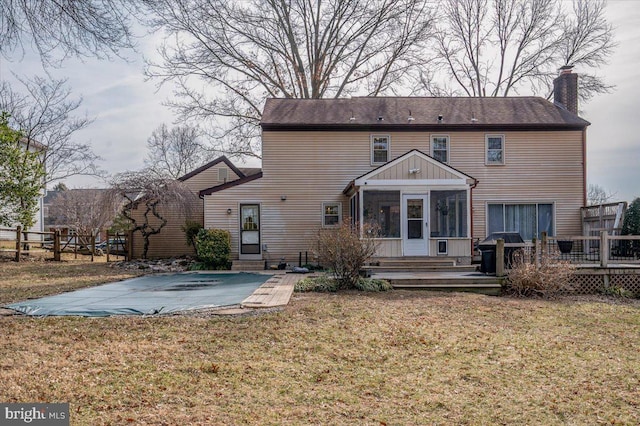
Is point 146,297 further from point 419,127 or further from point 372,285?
point 419,127

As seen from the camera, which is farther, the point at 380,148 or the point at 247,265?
the point at 380,148

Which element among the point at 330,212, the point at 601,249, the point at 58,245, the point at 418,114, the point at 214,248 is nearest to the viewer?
the point at 601,249

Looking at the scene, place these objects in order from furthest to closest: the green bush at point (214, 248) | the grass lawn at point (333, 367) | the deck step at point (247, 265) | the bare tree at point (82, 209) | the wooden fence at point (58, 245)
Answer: the bare tree at point (82, 209) < the wooden fence at point (58, 245) < the deck step at point (247, 265) < the green bush at point (214, 248) < the grass lawn at point (333, 367)

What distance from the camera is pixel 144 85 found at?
24.9 metres

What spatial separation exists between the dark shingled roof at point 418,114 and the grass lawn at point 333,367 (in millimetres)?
11053

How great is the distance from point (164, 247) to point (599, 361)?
63.0ft

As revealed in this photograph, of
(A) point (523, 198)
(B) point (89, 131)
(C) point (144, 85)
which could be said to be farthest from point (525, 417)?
(B) point (89, 131)

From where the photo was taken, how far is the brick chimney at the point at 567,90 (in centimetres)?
2036

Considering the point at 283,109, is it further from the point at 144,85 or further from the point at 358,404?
the point at 358,404

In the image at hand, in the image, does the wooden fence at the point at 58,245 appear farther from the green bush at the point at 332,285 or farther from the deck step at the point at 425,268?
the green bush at the point at 332,285

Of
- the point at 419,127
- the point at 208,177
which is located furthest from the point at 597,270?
the point at 208,177

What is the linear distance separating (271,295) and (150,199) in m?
13.0

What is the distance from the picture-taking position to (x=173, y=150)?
1635 inches

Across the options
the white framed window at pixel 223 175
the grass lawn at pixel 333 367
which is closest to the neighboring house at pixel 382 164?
the white framed window at pixel 223 175
